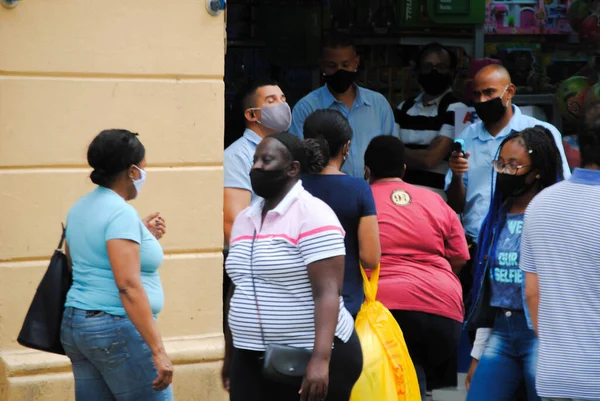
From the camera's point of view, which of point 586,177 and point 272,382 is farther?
point 272,382

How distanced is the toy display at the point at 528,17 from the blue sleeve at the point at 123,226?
4910mm

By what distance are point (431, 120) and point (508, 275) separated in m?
2.83

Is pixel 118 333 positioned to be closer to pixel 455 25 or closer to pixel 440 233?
pixel 440 233

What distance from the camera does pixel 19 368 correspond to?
238 inches

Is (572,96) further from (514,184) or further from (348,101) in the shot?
(514,184)

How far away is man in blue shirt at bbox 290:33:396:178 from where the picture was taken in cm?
732

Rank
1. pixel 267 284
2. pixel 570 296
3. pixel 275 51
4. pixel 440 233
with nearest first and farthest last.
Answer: pixel 570 296 < pixel 267 284 < pixel 440 233 < pixel 275 51

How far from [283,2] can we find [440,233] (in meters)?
3.26

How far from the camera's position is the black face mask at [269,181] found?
447cm

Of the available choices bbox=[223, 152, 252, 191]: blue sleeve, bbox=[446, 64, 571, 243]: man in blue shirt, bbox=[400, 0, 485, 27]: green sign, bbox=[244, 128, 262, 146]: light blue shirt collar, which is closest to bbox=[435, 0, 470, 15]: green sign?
bbox=[400, 0, 485, 27]: green sign

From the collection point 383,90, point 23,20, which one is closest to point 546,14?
point 383,90

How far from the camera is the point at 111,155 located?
4.60m

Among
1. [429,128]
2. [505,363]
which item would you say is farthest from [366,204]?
[429,128]

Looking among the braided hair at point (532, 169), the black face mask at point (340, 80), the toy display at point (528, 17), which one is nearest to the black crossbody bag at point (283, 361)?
the braided hair at point (532, 169)
